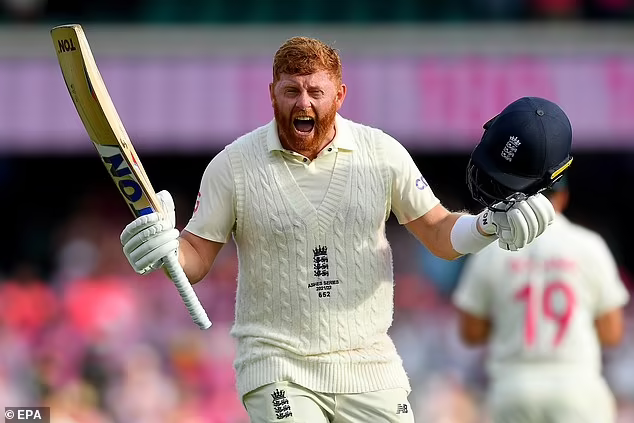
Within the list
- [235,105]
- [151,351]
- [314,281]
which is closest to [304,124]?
[314,281]

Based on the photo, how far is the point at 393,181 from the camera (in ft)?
14.6

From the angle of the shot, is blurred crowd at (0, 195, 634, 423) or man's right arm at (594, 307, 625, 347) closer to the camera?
man's right arm at (594, 307, 625, 347)

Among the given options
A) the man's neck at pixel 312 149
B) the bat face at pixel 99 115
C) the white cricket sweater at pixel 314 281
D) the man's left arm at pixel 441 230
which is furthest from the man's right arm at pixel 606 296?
the bat face at pixel 99 115

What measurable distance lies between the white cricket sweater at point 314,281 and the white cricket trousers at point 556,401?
1694mm

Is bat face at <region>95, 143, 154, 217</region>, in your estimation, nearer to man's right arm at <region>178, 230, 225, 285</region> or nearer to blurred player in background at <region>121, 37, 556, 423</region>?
blurred player in background at <region>121, 37, 556, 423</region>

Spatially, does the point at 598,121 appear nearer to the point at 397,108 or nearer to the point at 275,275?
the point at 397,108

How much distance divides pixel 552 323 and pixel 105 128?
8.27 ft

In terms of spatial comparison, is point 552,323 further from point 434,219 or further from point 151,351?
point 151,351

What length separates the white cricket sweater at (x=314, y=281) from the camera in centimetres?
433

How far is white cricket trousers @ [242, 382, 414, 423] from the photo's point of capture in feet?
13.9

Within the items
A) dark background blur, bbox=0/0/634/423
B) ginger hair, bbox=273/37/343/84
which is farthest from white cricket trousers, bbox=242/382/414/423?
dark background blur, bbox=0/0/634/423

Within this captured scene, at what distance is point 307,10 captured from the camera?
14.2 metres

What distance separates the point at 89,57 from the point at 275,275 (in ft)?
2.85

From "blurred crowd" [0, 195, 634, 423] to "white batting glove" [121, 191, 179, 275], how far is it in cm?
374
